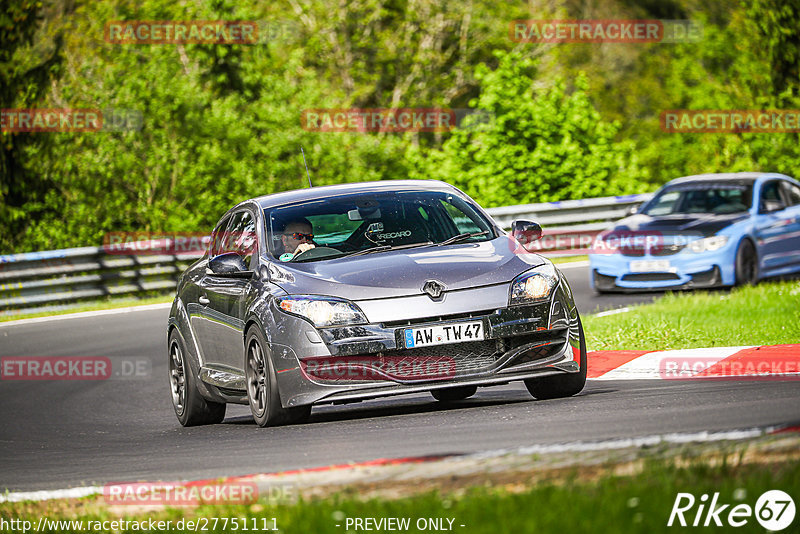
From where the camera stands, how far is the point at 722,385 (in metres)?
9.23

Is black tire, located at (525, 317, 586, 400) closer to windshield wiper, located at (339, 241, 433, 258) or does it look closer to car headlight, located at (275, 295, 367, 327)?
windshield wiper, located at (339, 241, 433, 258)

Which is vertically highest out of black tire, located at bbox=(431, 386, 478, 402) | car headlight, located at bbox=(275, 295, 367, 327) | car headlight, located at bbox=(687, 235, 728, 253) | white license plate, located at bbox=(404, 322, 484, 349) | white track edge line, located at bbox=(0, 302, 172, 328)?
car headlight, located at bbox=(275, 295, 367, 327)

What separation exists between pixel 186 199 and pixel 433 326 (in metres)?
22.4

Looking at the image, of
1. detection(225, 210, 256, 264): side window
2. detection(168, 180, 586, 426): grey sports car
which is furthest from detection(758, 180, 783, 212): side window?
detection(225, 210, 256, 264): side window

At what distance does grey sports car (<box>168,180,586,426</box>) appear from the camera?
8422mm

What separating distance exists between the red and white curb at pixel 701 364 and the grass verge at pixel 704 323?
530 mm

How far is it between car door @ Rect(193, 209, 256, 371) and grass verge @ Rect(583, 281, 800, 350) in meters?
3.85

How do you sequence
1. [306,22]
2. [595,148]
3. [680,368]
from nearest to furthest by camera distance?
[680,368] < [595,148] < [306,22]

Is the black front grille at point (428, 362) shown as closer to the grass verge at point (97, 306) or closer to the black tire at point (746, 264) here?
the black tire at point (746, 264)

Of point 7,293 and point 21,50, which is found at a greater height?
point 21,50

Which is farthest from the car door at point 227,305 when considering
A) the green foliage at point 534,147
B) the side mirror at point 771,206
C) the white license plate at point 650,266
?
the green foliage at point 534,147

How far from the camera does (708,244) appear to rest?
17.0 meters

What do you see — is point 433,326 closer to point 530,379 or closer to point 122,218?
point 530,379

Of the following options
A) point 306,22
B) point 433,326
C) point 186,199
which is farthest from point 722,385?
point 306,22
